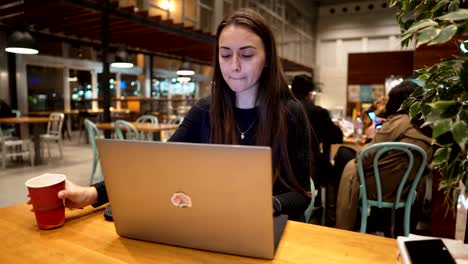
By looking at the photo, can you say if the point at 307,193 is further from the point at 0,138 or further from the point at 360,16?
the point at 360,16

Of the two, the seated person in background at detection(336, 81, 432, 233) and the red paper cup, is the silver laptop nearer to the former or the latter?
the red paper cup

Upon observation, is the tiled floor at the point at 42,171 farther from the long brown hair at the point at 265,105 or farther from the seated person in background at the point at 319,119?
the long brown hair at the point at 265,105

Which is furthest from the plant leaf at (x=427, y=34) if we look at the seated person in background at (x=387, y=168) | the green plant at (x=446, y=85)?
the seated person in background at (x=387, y=168)

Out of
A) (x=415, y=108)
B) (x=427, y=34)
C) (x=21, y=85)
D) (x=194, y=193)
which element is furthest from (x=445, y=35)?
(x=21, y=85)

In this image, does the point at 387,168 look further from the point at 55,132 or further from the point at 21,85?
the point at 21,85

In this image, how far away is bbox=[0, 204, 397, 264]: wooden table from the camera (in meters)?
0.70

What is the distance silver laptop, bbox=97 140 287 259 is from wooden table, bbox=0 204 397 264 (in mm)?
35

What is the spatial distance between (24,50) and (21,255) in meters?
4.71

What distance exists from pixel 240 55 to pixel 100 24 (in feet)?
19.3

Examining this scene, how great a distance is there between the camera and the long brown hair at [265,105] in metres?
1.17

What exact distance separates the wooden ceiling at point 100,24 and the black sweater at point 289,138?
157 inches

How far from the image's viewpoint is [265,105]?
49.6 inches

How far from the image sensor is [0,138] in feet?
17.1

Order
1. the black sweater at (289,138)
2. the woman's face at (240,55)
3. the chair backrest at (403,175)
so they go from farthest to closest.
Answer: the chair backrest at (403,175) → the woman's face at (240,55) → the black sweater at (289,138)
